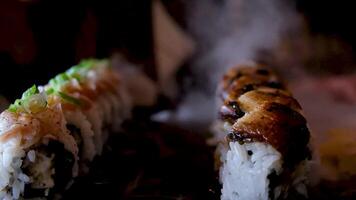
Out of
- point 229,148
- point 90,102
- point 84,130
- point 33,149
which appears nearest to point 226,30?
point 90,102

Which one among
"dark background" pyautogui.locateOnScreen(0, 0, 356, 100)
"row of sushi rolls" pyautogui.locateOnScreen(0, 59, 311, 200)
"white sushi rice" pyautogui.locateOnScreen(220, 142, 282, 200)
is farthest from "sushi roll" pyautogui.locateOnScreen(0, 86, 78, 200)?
"dark background" pyautogui.locateOnScreen(0, 0, 356, 100)

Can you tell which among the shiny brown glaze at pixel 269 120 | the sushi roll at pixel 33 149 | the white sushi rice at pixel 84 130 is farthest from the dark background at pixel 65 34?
the shiny brown glaze at pixel 269 120

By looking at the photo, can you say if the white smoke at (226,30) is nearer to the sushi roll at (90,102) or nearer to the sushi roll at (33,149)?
the sushi roll at (90,102)

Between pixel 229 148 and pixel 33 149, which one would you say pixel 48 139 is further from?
pixel 229 148

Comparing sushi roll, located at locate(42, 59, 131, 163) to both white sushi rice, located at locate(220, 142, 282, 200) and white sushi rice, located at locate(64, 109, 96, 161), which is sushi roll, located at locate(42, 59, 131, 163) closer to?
white sushi rice, located at locate(64, 109, 96, 161)

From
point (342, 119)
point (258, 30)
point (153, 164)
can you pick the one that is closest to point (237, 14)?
point (258, 30)

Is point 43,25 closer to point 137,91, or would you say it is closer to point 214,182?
point 137,91
